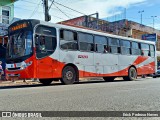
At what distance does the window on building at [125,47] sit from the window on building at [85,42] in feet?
11.6

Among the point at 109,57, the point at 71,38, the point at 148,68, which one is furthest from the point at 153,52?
the point at 71,38

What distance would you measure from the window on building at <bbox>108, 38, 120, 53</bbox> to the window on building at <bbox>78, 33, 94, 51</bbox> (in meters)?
2.03

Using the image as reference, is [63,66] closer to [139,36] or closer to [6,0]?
[6,0]

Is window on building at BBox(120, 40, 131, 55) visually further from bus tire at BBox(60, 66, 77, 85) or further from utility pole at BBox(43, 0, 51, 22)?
utility pole at BBox(43, 0, 51, 22)

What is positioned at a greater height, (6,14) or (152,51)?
(6,14)

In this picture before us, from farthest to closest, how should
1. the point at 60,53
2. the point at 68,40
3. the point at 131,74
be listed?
the point at 131,74, the point at 68,40, the point at 60,53

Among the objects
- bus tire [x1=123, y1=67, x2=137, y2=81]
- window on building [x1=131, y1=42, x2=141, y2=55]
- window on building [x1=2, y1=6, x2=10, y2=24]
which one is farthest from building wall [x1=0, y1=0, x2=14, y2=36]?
bus tire [x1=123, y1=67, x2=137, y2=81]

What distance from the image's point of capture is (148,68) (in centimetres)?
2123

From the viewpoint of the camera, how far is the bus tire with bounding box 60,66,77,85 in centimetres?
1373

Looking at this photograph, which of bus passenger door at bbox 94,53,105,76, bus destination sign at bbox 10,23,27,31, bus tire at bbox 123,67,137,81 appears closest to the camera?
bus destination sign at bbox 10,23,27,31

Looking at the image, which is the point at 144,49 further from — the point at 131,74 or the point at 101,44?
the point at 101,44

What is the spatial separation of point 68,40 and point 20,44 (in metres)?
2.72

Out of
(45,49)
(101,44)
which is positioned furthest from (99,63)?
(45,49)

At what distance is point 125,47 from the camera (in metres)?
18.8
